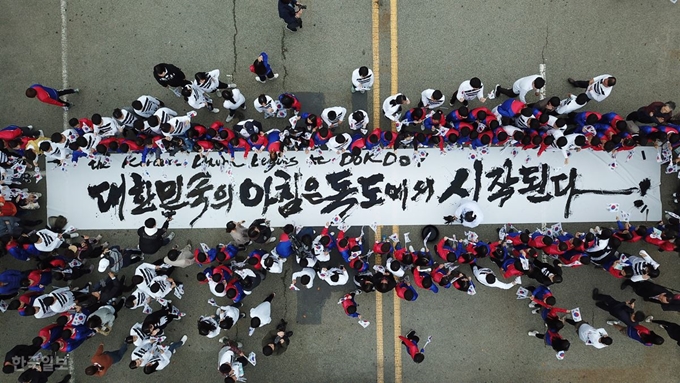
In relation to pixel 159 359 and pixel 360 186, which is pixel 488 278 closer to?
pixel 360 186

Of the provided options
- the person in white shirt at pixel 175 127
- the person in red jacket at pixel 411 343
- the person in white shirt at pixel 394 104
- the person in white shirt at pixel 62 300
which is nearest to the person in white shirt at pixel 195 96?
the person in white shirt at pixel 175 127

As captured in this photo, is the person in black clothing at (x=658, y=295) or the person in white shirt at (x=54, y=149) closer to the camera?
the person in white shirt at (x=54, y=149)

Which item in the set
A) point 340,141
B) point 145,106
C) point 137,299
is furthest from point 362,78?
point 137,299

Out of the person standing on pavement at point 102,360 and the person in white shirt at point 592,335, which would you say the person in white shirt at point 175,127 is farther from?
the person in white shirt at point 592,335

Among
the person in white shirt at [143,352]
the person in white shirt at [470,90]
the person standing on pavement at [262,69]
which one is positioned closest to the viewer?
the person in white shirt at [470,90]

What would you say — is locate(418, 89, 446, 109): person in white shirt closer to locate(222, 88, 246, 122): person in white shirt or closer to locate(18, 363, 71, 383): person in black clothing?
locate(222, 88, 246, 122): person in white shirt

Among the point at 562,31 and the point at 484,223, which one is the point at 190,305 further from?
the point at 562,31

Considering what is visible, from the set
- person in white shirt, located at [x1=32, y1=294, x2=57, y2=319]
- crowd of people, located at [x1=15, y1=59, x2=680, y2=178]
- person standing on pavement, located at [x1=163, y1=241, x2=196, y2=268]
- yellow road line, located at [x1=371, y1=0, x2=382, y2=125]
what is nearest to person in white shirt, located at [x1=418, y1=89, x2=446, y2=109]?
crowd of people, located at [x1=15, y1=59, x2=680, y2=178]

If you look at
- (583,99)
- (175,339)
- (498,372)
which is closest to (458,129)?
(583,99)

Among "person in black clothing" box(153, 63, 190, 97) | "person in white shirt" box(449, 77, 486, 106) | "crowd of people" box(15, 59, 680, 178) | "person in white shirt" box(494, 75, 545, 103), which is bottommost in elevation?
"crowd of people" box(15, 59, 680, 178)
